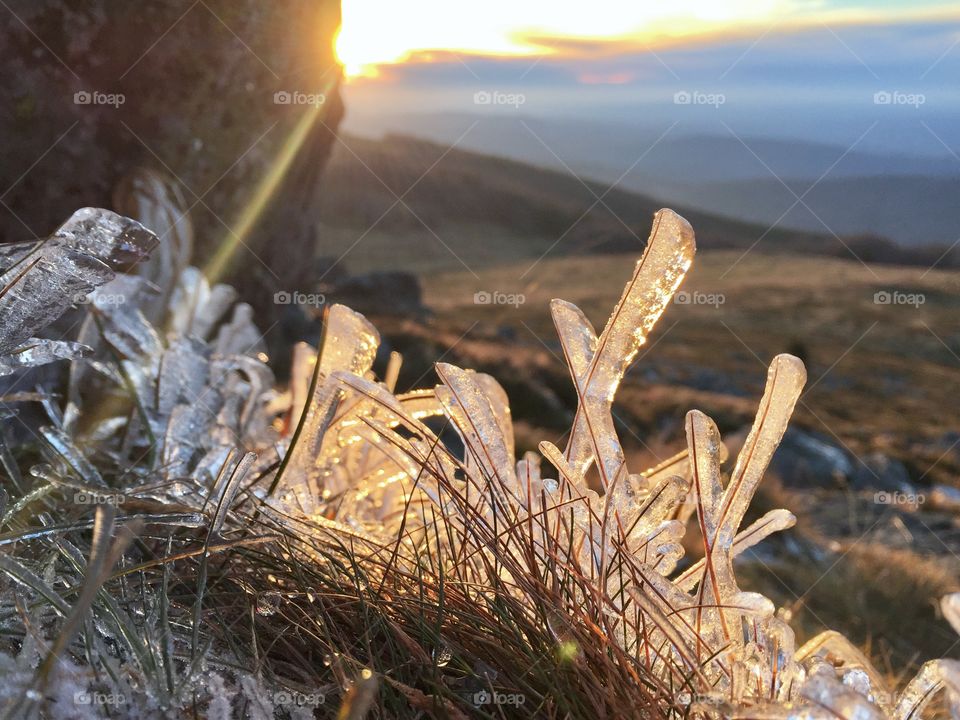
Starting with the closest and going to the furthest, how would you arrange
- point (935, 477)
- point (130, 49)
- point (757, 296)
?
point (130, 49) < point (935, 477) < point (757, 296)

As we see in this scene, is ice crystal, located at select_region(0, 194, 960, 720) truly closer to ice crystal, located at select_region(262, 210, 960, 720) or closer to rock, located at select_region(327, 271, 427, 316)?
ice crystal, located at select_region(262, 210, 960, 720)

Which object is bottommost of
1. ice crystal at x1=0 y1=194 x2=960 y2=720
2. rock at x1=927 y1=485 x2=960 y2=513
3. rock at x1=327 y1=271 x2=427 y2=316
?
ice crystal at x1=0 y1=194 x2=960 y2=720

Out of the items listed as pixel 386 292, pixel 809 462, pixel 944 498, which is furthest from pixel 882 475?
pixel 386 292

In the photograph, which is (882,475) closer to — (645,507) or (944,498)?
(944,498)

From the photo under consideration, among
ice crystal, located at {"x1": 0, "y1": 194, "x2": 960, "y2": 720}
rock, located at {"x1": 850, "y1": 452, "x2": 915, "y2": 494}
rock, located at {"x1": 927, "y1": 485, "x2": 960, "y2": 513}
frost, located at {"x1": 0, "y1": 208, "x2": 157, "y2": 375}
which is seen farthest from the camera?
rock, located at {"x1": 850, "y1": 452, "x2": 915, "y2": 494}

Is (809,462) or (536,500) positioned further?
(809,462)

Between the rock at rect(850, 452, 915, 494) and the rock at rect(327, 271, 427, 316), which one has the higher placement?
the rock at rect(327, 271, 427, 316)

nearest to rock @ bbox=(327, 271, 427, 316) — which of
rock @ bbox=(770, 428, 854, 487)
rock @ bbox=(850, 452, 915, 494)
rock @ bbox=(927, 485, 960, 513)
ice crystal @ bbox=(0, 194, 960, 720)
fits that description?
rock @ bbox=(770, 428, 854, 487)

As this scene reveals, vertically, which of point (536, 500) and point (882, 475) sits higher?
point (882, 475)

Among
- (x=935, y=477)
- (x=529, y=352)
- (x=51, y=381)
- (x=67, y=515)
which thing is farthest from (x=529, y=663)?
(x=935, y=477)

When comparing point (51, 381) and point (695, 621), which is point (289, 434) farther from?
point (695, 621)

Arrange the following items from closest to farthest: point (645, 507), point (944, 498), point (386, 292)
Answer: point (645, 507), point (944, 498), point (386, 292)
